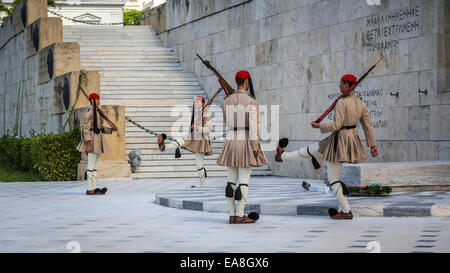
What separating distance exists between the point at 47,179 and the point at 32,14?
31.8ft

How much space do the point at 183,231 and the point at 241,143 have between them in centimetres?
147

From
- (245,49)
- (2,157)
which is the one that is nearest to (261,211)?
(245,49)

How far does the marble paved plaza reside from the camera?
867 centimetres

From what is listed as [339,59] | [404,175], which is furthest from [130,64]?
[404,175]

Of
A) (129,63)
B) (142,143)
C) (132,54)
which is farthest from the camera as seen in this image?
(132,54)

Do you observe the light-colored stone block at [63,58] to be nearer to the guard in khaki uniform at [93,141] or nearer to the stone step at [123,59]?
the stone step at [123,59]

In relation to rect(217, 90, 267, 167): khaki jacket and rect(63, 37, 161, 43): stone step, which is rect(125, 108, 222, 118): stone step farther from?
rect(217, 90, 267, 167): khaki jacket

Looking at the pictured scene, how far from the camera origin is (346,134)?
1119cm

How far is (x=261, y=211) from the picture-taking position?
12.4 meters

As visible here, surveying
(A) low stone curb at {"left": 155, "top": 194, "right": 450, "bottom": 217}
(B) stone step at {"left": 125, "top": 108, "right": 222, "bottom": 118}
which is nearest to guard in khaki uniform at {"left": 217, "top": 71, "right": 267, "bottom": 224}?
(A) low stone curb at {"left": 155, "top": 194, "right": 450, "bottom": 217}

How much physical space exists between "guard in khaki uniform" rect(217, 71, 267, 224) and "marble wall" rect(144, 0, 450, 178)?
234 inches

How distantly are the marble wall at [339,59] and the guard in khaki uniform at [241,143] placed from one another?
5.94 meters

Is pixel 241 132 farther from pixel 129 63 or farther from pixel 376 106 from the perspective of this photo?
pixel 129 63

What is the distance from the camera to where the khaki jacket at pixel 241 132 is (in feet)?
35.4
